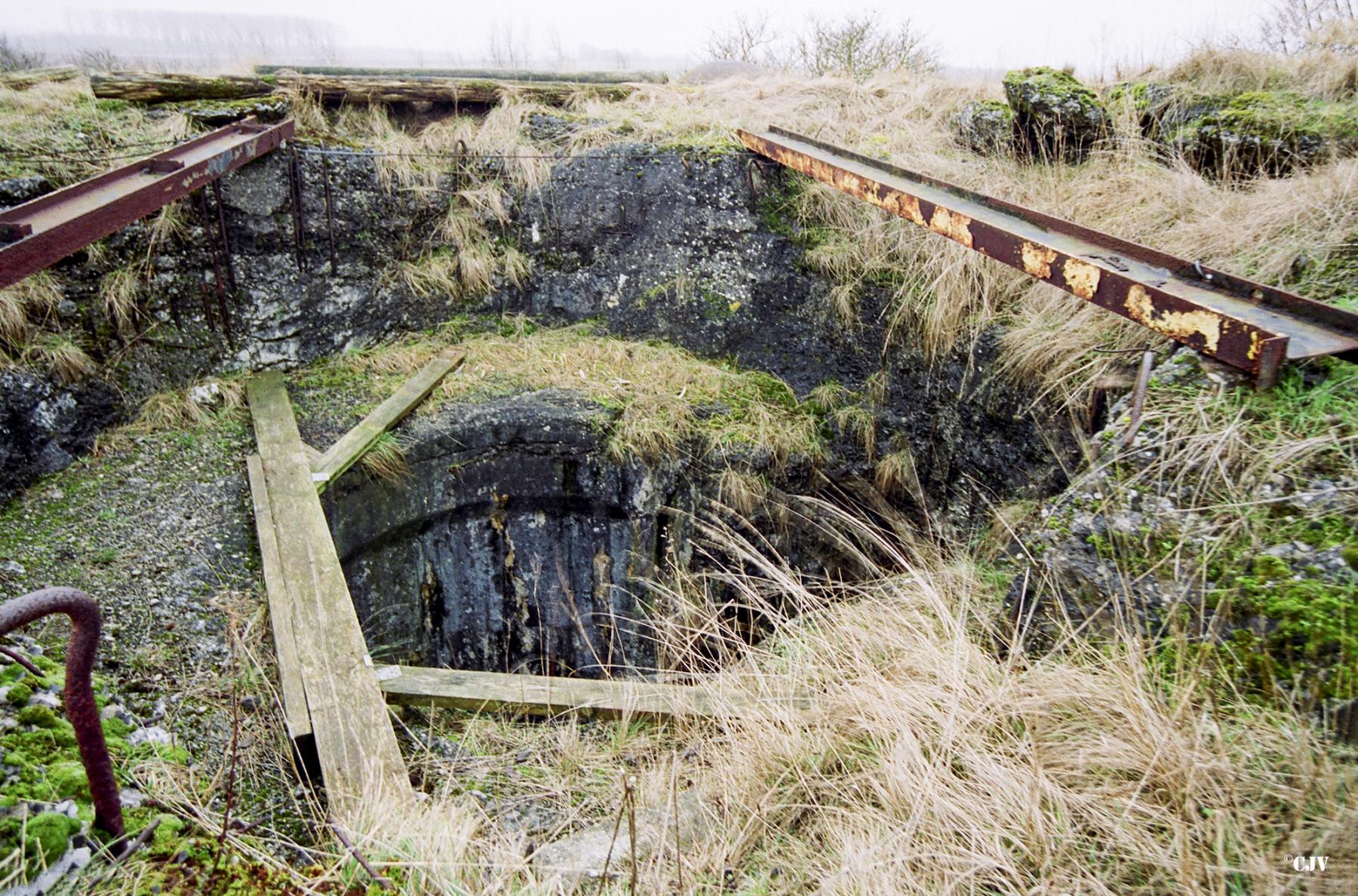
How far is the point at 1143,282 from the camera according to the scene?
8.23ft

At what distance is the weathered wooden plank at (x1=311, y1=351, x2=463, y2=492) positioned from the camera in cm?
373

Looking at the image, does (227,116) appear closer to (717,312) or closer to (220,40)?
(717,312)

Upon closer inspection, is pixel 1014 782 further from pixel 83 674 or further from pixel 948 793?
pixel 83 674

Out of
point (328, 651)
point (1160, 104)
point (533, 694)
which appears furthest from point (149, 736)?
point (1160, 104)

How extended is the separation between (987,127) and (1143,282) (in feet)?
10.1

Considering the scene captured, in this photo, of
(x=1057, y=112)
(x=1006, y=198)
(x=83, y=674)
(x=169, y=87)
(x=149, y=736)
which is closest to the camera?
(x=83, y=674)

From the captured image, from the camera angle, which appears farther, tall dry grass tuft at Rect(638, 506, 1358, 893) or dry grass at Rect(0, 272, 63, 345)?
dry grass at Rect(0, 272, 63, 345)

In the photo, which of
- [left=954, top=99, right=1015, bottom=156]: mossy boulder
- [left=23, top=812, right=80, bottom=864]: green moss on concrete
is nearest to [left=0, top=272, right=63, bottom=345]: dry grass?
[left=23, top=812, right=80, bottom=864]: green moss on concrete

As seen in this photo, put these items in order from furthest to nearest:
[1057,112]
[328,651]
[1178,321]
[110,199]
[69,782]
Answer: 1. [1057,112]
2. [110,199]
3. [328,651]
4. [1178,321]
5. [69,782]

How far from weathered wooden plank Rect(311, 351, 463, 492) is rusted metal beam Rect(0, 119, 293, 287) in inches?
51.8

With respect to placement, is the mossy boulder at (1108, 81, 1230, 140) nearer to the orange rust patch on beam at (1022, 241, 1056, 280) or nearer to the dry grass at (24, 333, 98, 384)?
the orange rust patch on beam at (1022, 241, 1056, 280)

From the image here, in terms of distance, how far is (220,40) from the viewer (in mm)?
17641

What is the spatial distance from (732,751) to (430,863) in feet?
2.70

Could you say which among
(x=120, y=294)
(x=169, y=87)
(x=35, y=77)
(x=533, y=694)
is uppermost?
(x=35, y=77)
